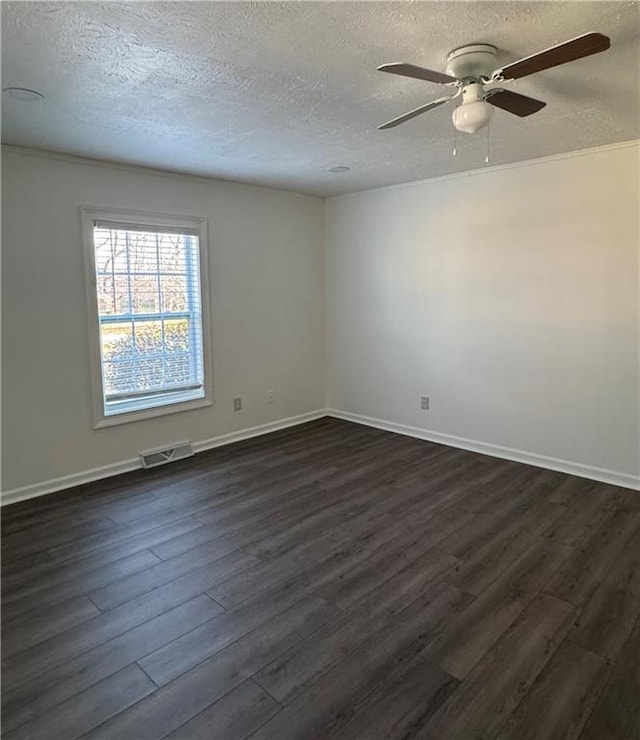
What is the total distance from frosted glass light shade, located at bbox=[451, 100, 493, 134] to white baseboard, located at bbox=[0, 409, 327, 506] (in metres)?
3.47

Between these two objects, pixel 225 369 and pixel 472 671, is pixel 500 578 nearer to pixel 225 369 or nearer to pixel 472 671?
pixel 472 671

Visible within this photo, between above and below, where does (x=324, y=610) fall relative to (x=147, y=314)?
below

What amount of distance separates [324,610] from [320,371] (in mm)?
3578

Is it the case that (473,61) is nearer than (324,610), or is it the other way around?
(473,61)

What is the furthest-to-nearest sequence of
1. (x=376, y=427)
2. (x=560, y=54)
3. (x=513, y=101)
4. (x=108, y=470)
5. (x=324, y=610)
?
(x=376, y=427)
(x=108, y=470)
(x=324, y=610)
(x=513, y=101)
(x=560, y=54)

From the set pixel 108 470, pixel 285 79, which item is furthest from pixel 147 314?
pixel 285 79

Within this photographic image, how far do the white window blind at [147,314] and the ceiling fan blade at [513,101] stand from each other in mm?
2873

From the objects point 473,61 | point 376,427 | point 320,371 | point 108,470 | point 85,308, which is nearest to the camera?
point 473,61

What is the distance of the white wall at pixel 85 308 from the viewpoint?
343cm

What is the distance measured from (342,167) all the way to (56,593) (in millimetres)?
3496

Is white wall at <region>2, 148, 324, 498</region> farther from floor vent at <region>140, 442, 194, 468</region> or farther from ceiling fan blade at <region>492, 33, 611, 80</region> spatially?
ceiling fan blade at <region>492, 33, 611, 80</region>

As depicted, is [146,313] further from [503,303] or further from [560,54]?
[560,54]

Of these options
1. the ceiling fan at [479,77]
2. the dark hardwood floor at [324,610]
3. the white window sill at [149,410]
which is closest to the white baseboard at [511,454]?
the dark hardwood floor at [324,610]

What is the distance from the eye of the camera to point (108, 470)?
397 cm
